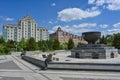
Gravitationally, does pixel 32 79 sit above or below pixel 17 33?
below

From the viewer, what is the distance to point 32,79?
12.8m

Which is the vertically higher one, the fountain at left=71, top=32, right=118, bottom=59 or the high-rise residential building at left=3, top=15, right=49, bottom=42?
the high-rise residential building at left=3, top=15, right=49, bottom=42

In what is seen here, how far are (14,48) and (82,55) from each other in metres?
64.1

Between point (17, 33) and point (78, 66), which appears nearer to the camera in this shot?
point (78, 66)

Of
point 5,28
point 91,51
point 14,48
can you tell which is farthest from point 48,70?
point 5,28

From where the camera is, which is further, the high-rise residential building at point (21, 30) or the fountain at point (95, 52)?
the high-rise residential building at point (21, 30)

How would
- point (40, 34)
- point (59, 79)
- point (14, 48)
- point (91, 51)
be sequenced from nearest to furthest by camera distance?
1. point (59, 79)
2. point (91, 51)
3. point (14, 48)
4. point (40, 34)

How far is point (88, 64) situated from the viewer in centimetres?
1614

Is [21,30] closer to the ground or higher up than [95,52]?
higher up

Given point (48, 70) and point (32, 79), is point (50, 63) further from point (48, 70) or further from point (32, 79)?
point (32, 79)

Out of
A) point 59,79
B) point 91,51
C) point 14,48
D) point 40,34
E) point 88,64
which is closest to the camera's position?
point 59,79

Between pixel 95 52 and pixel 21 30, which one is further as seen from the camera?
pixel 21 30

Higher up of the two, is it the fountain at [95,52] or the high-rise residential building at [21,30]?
the high-rise residential building at [21,30]

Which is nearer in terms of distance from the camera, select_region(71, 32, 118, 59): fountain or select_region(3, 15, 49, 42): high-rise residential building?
select_region(71, 32, 118, 59): fountain
